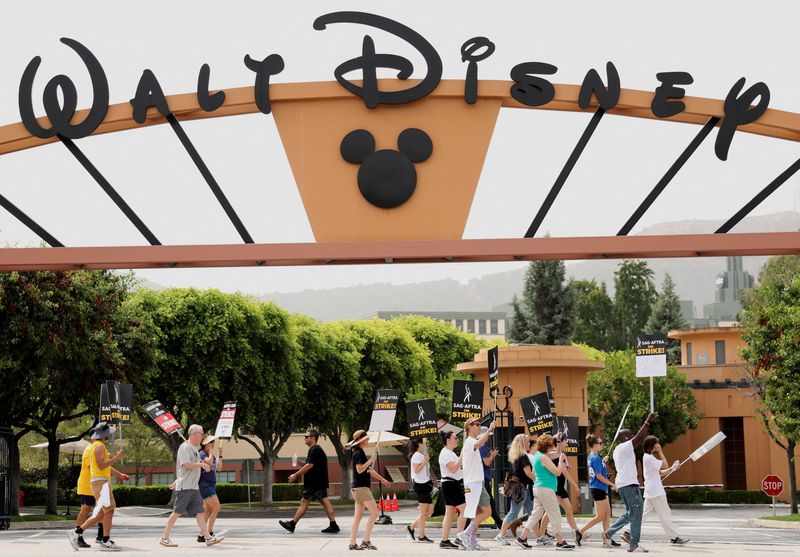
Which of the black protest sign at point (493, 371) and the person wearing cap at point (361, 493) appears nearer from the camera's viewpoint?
the person wearing cap at point (361, 493)

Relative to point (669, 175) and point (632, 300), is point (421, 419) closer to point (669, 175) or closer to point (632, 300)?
point (669, 175)

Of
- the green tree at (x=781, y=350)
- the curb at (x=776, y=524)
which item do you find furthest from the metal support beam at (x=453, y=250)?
the green tree at (x=781, y=350)

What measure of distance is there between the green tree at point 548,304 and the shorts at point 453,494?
178 feet

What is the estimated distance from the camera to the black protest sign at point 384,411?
74.6ft

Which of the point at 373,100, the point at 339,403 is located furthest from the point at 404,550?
the point at 339,403

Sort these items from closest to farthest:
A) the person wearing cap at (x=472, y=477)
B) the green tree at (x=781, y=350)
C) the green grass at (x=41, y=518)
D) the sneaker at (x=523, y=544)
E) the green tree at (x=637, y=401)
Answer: the person wearing cap at (x=472, y=477), the sneaker at (x=523, y=544), the green tree at (x=781, y=350), the green grass at (x=41, y=518), the green tree at (x=637, y=401)

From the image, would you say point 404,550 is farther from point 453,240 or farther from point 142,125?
point 142,125

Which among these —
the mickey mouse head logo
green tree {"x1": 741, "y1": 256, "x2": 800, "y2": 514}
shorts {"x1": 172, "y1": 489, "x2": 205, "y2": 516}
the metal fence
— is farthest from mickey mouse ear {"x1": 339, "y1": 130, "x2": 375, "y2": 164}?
green tree {"x1": 741, "y1": 256, "x2": 800, "y2": 514}

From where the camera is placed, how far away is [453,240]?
1375 cm

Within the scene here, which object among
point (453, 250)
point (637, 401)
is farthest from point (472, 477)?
point (637, 401)

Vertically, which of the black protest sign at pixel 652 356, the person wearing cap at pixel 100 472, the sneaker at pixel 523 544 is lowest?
the sneaker at pixel 523 544

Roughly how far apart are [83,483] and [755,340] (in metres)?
21.8

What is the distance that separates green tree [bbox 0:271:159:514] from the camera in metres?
29.4

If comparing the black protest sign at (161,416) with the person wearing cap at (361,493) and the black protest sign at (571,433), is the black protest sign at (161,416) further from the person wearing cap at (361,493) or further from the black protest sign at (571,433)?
the black protest sign at (571,433)
